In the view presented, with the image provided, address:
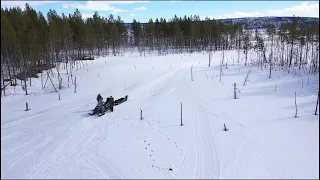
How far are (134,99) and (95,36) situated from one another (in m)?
39.7

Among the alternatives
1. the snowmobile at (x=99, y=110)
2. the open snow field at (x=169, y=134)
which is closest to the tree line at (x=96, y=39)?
the open snow field at (x=169, y=134)

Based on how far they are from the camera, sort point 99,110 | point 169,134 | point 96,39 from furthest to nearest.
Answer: point 96,39, point 99,110, point 169,134

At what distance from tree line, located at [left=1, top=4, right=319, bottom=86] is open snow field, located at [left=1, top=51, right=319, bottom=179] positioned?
383 inches

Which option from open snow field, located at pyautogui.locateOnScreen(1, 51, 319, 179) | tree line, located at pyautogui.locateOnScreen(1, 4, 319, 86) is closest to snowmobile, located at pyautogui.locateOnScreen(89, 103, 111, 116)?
open snow field, located at pyautogui.locateOnScreen(1, 51, 319, 179)

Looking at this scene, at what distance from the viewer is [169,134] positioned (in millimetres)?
14352

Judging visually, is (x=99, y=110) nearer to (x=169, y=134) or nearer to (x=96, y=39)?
(x=169, y=134)

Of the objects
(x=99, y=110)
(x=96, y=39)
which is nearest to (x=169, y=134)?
(x=99, y=110)

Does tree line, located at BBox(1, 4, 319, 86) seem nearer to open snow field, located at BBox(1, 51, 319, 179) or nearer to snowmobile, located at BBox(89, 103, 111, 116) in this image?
open snow field, located at BBox(1, 51, 319, 179)

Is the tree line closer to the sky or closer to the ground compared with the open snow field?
closer to the sky

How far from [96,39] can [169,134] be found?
49369 millimetres

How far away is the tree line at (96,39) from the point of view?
112 ft

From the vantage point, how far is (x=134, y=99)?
22234 millimetres

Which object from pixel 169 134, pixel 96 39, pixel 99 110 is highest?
pixel 96 39

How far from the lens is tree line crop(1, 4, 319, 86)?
3419 centimetres
